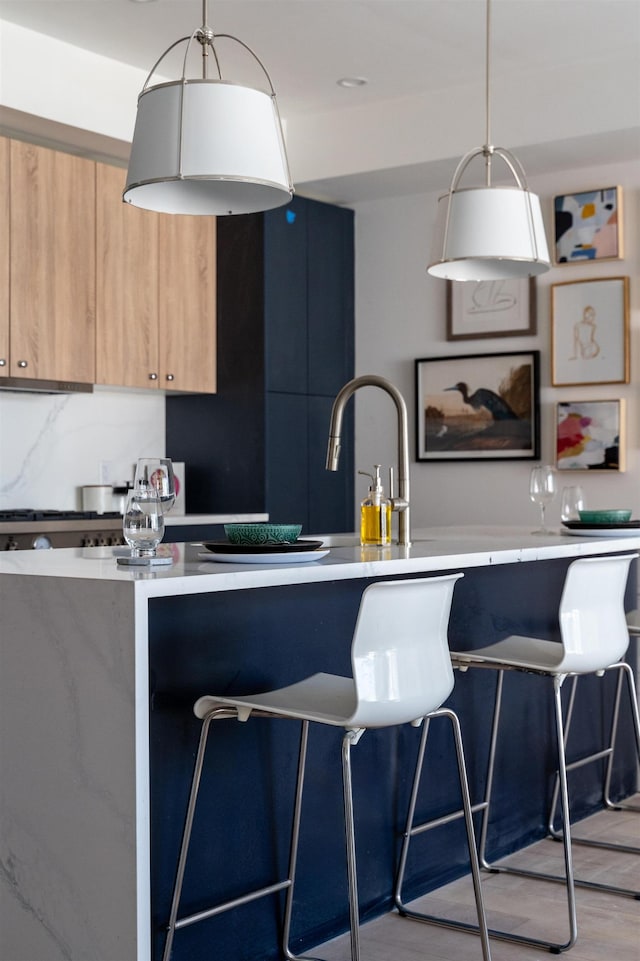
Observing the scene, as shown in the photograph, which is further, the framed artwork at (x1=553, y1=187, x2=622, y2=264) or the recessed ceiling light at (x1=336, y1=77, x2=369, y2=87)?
the framed artwork at (x1=553, y1=187, x2=622, y2=264)

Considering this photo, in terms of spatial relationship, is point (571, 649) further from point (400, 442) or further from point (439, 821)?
point (400, 442)

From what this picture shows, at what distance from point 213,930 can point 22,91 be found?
11.5 ft

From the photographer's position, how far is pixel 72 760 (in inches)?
84.2

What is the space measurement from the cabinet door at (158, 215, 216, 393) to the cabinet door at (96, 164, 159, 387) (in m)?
0.07

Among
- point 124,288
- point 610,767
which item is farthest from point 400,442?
point 124,288

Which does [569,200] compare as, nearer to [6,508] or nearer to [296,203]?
[296,203]

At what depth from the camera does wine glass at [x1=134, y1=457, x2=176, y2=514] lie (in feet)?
8.03

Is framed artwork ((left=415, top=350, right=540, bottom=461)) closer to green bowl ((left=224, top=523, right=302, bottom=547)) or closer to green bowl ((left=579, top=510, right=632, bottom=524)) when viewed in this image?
green bowl ((left=579, top=510, right=632, bottom=524))

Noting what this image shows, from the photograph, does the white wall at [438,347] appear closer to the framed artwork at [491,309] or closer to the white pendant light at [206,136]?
the framed artwork at [491,309]

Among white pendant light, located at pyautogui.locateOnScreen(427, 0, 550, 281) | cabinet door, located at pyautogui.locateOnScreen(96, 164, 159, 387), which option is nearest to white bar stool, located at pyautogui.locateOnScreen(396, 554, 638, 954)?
white pendant light, located at pyautogui.locateOnScreen(427, 0, 550, 281)

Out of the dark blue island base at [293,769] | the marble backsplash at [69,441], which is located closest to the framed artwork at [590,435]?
the dark blue island base at [293,769]

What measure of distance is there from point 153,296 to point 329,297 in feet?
3.57

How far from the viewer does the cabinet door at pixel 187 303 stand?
214 inches

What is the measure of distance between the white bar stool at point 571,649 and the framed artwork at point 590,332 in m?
2.53
